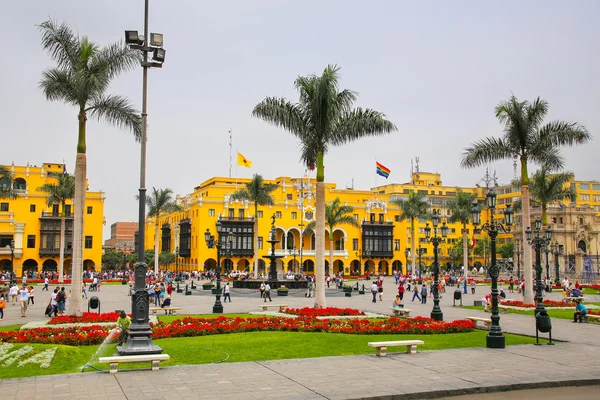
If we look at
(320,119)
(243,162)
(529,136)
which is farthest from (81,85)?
(243,162)

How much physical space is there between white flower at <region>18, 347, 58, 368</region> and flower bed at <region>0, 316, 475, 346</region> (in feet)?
7.35

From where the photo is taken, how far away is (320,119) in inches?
918

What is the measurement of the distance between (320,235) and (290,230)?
60.9m

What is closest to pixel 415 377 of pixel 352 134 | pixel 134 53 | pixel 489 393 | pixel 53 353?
pixel 489 393

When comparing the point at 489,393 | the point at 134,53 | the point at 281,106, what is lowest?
the point at 489,393

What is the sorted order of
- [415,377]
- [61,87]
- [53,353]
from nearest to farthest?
[415,377], [53,353], [61,87]

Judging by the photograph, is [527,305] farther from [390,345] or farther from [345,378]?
[345,378]

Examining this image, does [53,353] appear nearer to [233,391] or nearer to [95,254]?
[233,391]

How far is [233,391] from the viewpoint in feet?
32.9

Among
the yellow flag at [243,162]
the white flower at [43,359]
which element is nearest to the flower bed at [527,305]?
the white flower at [43,359]

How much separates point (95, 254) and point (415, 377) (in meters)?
70.0

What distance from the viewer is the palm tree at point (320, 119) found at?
23.1m

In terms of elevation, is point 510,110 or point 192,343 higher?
point 510,110

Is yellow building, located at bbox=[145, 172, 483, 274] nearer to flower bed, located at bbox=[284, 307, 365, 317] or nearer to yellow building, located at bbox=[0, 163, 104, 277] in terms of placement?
yellow building, located at bbox=[0, 163, 104, 277]
